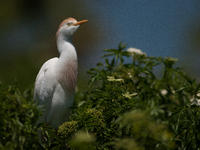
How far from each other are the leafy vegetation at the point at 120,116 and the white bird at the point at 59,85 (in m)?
0.13

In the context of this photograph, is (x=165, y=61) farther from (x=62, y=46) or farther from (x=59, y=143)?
(x=59, y=143)

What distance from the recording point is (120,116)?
0.63m

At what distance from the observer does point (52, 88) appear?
1.25m

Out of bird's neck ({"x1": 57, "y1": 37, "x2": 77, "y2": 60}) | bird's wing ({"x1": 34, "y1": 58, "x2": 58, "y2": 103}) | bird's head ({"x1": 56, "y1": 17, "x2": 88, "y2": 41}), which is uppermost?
bird's head ({"x1": 56, "y1": 17, "x2": 88, "y2": 41})

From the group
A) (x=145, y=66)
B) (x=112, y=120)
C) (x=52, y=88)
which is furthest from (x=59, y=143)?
(x=145, y=66)

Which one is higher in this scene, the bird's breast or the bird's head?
the bird's head

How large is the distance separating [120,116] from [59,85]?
690 millimetres

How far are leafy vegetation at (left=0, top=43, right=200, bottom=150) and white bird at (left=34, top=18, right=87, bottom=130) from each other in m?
0.13

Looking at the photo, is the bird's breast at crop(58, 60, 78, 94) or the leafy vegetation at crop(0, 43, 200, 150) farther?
the bird's breast at crop(58, 60, 78, 94)

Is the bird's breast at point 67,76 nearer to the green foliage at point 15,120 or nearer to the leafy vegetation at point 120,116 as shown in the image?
the leafy vegetation at point 120,116

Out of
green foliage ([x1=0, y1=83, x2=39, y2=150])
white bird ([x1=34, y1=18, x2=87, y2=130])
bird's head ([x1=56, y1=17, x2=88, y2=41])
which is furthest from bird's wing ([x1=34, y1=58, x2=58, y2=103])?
green foliage ([x1=0, y1=83, x2=39, y2=150])

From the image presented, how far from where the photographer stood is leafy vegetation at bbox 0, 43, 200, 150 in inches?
23.6

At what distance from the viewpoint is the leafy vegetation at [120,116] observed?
23.6 inches

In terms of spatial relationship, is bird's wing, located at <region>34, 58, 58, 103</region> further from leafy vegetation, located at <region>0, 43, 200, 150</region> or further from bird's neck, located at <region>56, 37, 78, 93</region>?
leafy vegetation, located at <region>0, 43, 200, 150</region>
